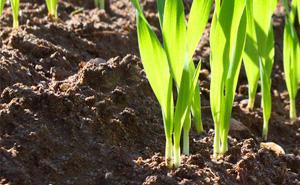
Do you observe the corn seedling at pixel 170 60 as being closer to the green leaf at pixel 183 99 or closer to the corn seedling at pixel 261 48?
the green leaf at pixel 183 99

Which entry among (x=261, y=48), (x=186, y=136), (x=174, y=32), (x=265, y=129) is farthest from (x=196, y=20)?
(x=265, y=129)

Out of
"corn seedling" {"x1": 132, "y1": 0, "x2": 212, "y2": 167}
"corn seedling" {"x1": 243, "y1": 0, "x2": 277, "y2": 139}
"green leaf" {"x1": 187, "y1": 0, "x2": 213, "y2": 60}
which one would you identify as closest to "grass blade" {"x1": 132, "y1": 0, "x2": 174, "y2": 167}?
"corn seedling" {"x1": 132, "y1": 0, "x2": 212, "y2": 167}

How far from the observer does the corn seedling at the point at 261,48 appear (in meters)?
2.28

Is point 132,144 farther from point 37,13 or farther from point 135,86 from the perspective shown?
point 37,13

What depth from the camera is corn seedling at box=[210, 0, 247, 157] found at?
6.19 ft

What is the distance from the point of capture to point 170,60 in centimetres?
183

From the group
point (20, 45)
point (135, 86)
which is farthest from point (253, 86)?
point (20, 45)

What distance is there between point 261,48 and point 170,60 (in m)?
0.60

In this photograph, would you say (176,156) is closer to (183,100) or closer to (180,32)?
(183,100)

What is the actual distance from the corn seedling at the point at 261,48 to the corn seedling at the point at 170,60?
43cm

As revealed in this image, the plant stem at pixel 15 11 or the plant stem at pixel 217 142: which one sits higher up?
the plant stem at pixel 15 11

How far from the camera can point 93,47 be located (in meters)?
2.59

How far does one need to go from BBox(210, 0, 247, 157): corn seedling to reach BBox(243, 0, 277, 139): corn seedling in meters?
0.26

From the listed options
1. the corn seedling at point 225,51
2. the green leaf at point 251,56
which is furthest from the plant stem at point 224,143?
the green leaf at point 251,56
